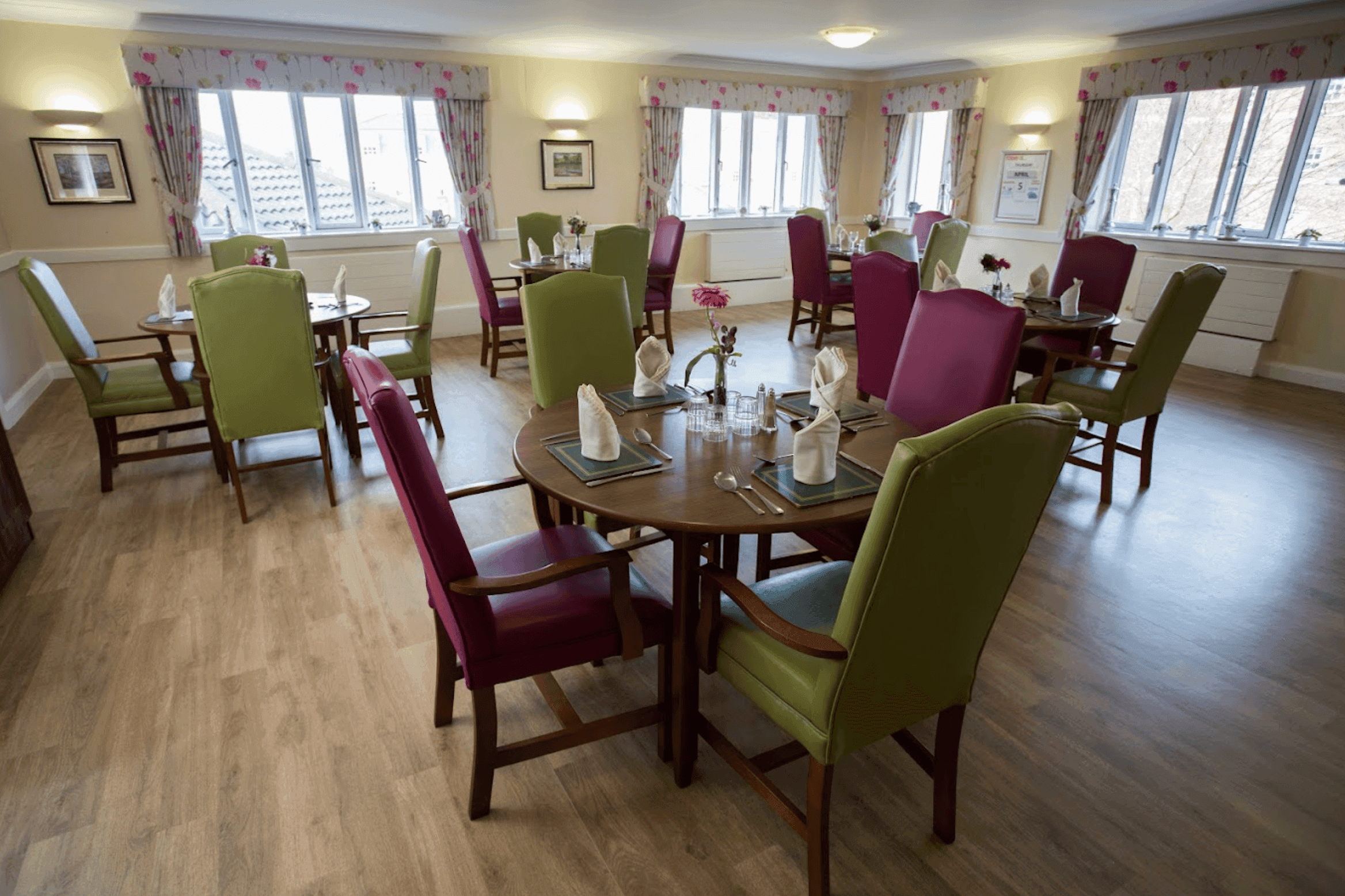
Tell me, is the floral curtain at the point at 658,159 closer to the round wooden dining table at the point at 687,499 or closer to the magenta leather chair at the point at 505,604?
the round wooden dining table at the point at 687,499

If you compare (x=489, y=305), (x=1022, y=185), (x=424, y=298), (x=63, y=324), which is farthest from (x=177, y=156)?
(x=1022, y=185)

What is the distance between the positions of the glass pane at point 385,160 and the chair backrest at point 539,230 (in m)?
1.00

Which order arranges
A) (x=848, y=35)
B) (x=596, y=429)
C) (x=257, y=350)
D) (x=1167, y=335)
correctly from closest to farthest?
(x=596, y=429), (x=257, y=350), (x=1167, y=335), (x=848, y=35)

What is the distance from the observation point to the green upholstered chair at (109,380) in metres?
3.12

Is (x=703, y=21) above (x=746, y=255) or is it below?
above

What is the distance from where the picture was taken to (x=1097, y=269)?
4.08m

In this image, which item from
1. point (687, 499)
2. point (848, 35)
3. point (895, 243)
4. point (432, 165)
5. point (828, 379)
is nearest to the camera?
point (687, 499)

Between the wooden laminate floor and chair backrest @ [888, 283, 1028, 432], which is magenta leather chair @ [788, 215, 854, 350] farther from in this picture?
chair backrest @ [888, 283, 1028, 432]

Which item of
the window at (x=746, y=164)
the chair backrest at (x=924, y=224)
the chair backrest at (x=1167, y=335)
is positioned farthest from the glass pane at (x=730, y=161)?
the chair backrest at (x=1167, y=335)

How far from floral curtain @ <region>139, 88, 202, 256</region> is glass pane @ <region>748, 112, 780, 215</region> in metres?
4.93

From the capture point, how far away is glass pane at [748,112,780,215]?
7586mm

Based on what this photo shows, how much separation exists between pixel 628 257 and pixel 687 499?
3.67 metres

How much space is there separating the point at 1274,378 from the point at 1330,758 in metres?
4.49

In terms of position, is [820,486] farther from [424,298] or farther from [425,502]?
[424,298]
